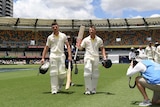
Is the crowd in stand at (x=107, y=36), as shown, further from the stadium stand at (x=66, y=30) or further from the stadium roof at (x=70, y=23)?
the stadium roof at (x=70, y=23)

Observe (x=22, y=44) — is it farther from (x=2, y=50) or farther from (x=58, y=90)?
(x=58, y=90)

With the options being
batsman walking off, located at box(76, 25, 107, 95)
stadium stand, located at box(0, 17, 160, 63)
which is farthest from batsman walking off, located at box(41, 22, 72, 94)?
stadium stand, located at box(0, 17, 160, 63)

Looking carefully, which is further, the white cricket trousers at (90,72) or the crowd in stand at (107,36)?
the crowd in stand at (107,36)

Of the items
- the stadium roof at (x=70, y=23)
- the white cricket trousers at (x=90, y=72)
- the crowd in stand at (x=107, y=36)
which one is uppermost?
the stadium roof at (x=70, y=23)

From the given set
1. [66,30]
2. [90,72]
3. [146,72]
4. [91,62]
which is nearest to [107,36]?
[66,30]

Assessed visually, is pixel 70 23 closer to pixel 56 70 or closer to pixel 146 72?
pixel 56 70

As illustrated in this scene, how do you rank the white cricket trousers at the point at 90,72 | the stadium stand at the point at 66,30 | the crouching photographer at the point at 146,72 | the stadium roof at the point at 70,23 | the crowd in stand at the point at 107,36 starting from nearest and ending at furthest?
the crouching photographer at the point at 146,72 → the white cricket trousers at the point at 90,72 → the stadium stand at the point at 66,30 → the stadium roof at the point at 70,23 → the crowd in stand at the point at 107,36

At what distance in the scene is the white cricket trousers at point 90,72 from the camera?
376 inches

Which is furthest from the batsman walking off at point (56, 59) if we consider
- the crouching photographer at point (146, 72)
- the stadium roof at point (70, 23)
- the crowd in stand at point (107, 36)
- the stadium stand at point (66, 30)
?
the crowd in stand at point (107, 36)

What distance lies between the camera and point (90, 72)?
31.3 feet

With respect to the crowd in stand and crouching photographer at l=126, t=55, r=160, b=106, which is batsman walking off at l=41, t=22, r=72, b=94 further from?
the crowd in stand

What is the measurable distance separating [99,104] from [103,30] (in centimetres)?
6764

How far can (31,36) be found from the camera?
7481cm

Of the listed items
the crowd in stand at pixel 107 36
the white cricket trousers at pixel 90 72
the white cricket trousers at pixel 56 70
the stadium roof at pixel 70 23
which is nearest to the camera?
the white cricket trousers at pixel 90 72
